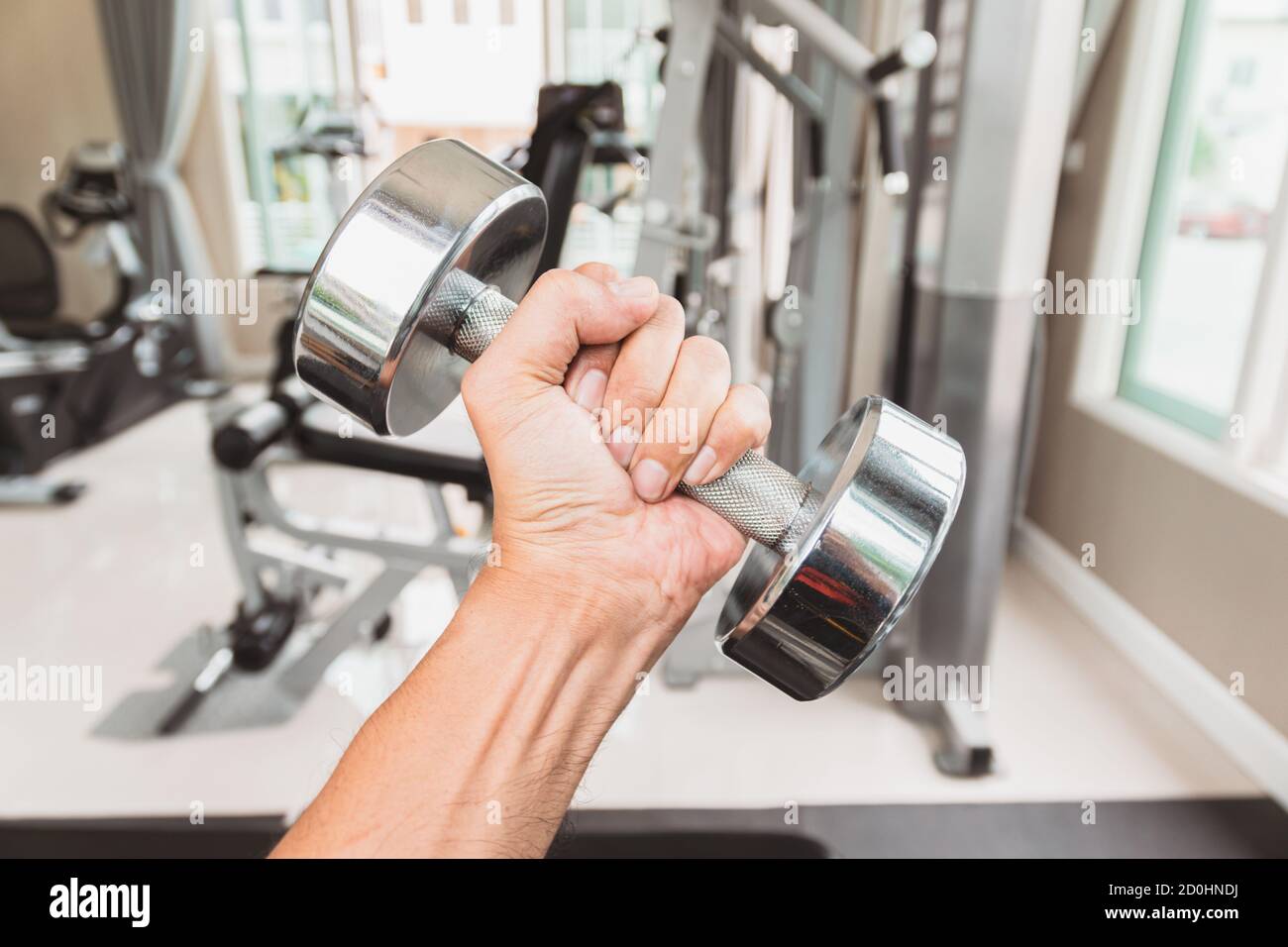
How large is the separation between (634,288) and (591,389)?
86 mm

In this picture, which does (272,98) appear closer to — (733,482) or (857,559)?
(733,482)

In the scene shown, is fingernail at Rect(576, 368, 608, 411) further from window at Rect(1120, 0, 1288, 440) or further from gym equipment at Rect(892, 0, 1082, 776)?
window at Rect(1120, 0, 1288, 440)

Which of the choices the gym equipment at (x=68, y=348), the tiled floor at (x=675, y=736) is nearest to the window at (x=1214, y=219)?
the tiled floor at (x=675, y=736)

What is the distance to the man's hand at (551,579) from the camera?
1.94 feet

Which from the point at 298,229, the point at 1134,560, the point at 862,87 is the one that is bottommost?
the point at 1134,560

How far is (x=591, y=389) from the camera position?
676mm

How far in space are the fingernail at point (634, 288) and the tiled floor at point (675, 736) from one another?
3.49 ft

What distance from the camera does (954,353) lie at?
191 cm

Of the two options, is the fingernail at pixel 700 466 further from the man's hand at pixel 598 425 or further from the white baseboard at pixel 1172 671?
the white baseboard at pixel 1172 671

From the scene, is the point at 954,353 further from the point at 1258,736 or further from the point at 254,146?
the point at 254,146

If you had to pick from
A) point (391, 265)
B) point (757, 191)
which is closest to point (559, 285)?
point (391, 265)

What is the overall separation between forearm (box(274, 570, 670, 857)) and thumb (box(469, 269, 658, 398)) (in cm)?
16

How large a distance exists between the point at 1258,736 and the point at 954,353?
110 cm
